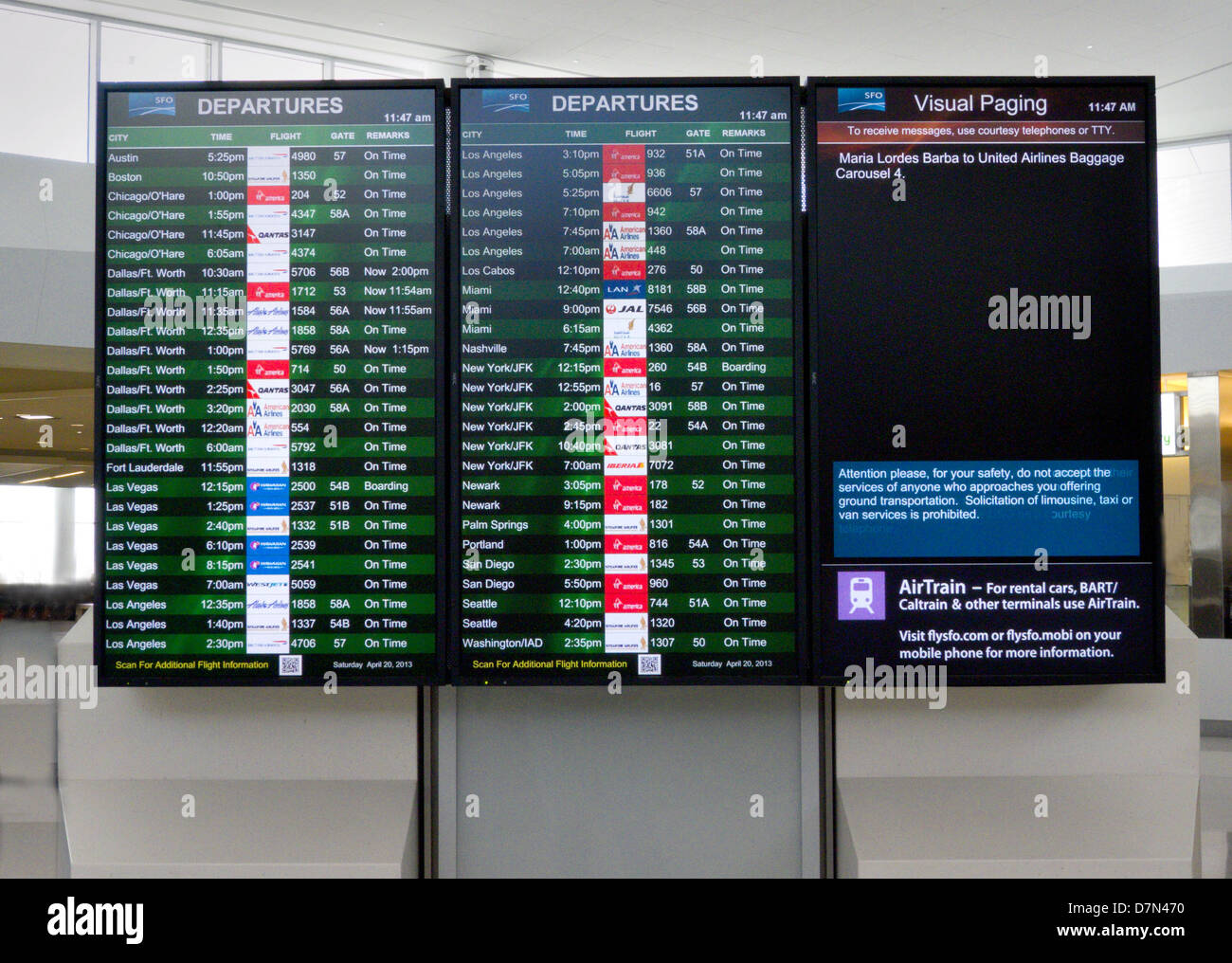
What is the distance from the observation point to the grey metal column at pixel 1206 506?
8086 millimetres

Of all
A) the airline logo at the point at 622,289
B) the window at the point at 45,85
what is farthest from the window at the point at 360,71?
the airline logo at the point at 622,289

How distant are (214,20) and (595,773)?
809 centimetres

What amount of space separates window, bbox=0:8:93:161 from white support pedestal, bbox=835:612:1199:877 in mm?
8161

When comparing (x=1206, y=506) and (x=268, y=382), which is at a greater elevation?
(x=268, y=382)

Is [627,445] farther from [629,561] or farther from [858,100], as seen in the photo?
[858,100]

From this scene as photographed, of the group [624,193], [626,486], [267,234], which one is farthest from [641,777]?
[267,234]

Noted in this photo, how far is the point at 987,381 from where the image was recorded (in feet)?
8.59

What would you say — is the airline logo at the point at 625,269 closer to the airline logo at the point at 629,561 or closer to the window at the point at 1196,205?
the airline logo at the point at 629,561

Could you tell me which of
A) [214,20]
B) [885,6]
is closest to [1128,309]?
[885,6]

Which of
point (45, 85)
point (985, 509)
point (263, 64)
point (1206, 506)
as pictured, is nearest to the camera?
point (985, 509)

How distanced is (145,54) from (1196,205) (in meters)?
9.95

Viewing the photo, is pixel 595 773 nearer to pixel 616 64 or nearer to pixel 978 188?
pixel 978 188

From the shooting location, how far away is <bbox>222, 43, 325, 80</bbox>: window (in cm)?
908

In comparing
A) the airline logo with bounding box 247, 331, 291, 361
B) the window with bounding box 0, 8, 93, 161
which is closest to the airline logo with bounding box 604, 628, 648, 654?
the airline logo with bounding box 247, 331, 291, 361
